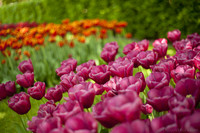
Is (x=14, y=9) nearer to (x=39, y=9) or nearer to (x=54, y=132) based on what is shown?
(x=39, y=9)

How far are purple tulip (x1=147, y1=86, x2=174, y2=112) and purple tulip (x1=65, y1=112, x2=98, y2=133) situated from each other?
35cm

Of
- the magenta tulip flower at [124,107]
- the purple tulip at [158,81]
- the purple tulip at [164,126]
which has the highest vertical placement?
the magenta tulip flower at [124,107]

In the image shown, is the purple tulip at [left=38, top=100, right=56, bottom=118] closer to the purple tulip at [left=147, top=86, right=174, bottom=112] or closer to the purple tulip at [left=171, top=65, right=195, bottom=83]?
the purple tulip at [left=147, top=86, right=174, bottom=112]

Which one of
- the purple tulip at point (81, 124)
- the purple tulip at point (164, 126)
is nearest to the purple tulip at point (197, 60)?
the purple tulip at point (164, 126)

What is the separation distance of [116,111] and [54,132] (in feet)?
0.86

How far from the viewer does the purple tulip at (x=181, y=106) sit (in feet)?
2.43

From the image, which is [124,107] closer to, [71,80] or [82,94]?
[82,94]

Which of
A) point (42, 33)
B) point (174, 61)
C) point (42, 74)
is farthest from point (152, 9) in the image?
point (174, 61)

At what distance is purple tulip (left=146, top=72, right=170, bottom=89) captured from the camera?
3.21 feet

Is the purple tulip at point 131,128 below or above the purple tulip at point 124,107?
below

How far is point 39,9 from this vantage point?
43.2ft

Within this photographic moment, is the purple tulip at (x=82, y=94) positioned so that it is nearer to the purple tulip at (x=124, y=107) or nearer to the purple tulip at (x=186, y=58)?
the purple tulip at (x=124, y=107)

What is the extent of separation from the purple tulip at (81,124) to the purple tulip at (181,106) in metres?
0.33

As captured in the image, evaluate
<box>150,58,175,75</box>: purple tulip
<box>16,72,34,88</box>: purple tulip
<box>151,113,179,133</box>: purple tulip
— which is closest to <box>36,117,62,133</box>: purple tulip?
<box>151,113,179,133</box>: purple tulip
